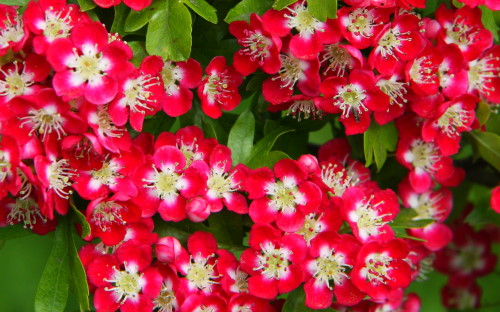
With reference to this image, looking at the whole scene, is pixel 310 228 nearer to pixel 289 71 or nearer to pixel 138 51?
pixel 289 71

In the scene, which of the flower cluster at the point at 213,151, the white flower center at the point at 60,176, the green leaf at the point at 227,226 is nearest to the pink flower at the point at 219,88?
the flower cluster at the point at 213,151

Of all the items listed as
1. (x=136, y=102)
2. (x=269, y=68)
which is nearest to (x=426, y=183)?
(x=269, y=68)

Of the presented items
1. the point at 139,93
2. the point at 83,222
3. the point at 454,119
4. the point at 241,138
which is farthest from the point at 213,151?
the point at 454,119

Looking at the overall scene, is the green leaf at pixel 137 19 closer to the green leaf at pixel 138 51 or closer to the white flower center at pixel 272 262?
the green leaf at pixel 138 51

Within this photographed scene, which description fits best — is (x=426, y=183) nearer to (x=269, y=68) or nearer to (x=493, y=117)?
(x=493, y=117)

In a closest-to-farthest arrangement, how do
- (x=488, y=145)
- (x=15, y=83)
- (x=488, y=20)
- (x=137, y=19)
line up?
(x=15, y=83) < (x=137, y=19) < (x=488, y=20) < (x=488, y=145)

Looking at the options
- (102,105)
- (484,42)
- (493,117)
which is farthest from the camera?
(493,117)
